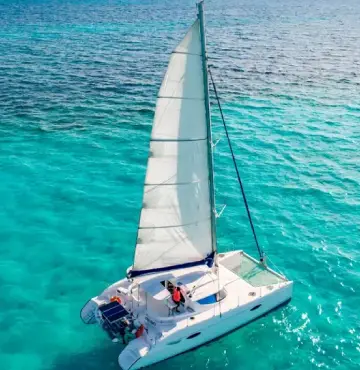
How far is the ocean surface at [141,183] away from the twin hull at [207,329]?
739 millimetres

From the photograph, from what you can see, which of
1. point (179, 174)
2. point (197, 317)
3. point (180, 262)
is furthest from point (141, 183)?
point (197, 317)

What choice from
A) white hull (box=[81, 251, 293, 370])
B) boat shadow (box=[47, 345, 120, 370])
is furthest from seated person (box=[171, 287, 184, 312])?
boat shadow (box=[47, 345, 120, 370])

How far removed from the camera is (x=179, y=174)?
22.9 meters

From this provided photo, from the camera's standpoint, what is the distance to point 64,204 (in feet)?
116

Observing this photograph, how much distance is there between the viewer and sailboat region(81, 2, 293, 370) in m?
21.6

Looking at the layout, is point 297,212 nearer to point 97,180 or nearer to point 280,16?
point 97,180

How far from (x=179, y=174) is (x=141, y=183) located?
16040mm

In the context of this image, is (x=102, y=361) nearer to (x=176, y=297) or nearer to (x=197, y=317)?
(x=176, y=297)

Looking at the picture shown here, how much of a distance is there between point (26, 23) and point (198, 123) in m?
81.0

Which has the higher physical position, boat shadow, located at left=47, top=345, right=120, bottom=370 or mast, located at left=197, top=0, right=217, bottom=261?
mast, located at left=197, top=0, right=217, bottom=261

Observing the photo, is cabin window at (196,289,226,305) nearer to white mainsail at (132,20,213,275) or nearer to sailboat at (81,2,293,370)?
sailboat at (81,2,293,370)

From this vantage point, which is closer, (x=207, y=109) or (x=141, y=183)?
(x=207, y=109)

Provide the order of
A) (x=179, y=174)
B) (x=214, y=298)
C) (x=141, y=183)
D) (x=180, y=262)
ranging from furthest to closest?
(x=141, y=183) < (x=180, y=262) < (x=214, y=298) < (x=179, y=174)

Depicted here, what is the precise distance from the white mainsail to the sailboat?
4 cm
